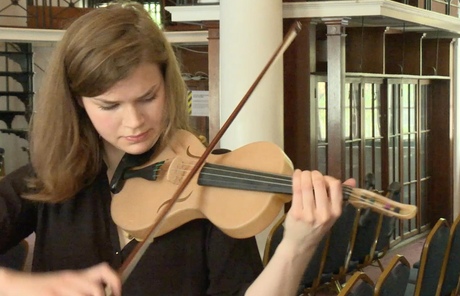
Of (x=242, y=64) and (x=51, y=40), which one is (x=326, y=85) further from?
(x=51, y=40)

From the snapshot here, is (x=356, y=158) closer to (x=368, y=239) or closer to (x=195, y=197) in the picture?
(x=368, y=239)

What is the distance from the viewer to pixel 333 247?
3.91 m

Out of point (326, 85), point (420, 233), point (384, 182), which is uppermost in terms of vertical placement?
point (326, 85)

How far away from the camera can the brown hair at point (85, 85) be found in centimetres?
138

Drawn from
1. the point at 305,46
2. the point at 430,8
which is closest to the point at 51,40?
the point at 305,46

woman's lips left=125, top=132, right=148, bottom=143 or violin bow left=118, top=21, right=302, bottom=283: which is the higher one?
woman's lips left=125, top=132, right=148, bottom=143

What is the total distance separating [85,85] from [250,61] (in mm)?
3084

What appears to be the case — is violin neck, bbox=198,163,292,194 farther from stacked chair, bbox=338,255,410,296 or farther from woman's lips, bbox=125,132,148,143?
stacked chair, bbox=338,255,410,296

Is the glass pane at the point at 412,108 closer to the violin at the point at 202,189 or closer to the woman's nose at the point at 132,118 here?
the violin at the point at 202,189

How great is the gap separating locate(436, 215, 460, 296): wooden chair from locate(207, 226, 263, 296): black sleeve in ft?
6.13

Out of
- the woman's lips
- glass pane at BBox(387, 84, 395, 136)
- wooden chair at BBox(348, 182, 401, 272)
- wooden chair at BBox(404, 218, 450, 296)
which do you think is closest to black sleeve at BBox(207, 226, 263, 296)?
the woman's lips

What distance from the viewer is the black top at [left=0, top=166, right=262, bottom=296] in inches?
55.5

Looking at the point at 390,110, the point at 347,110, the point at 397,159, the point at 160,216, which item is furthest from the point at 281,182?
the point at 397,159

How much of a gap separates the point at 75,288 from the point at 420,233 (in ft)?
20.5
